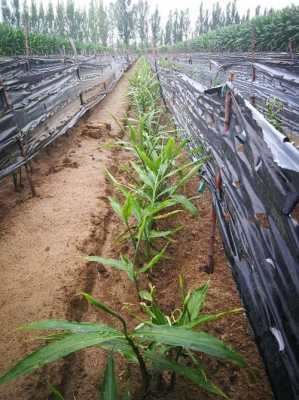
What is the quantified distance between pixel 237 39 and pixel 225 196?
19.6 m

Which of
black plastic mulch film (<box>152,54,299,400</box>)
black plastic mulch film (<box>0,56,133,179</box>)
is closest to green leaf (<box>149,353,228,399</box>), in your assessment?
black plastic mulch film (<box>152,54,299,400</box>)

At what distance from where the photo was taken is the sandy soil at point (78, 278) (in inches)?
51.7

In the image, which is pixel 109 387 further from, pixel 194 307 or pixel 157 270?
pixel 157 270

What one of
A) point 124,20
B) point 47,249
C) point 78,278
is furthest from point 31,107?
point 124,20

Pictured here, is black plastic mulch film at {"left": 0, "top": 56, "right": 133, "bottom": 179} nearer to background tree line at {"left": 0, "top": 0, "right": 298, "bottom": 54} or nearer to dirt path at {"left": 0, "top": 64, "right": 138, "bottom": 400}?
dirt path at {"left": 0, "top": 64, "right": 138, "bottom": 400}

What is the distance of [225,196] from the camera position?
177 centimetres

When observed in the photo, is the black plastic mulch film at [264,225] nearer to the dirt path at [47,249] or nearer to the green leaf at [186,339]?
the green leaf at [186,339]

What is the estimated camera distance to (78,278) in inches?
76.2

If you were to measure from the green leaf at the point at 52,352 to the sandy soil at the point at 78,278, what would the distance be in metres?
0.62

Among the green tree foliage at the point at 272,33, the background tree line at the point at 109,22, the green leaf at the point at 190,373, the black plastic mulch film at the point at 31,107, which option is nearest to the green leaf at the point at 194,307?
the green leaf at the point at 190,373

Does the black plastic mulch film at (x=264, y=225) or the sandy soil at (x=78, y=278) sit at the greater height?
the black plastic mulch film at (x=264, y=225)

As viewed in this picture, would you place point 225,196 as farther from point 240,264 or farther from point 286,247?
point 286,247

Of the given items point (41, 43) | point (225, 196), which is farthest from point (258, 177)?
point (41, 43)

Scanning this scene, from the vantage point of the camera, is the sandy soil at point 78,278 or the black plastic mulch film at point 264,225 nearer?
the black plastic mulch film at point 264,225
